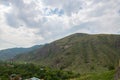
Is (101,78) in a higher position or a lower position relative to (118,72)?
lower

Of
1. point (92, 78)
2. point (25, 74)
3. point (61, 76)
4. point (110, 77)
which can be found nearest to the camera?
point (110, 77)

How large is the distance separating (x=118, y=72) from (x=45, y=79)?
13652 centimetres

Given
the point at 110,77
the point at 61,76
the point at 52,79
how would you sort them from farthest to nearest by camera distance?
the point at 61,76 < the point at 52,79 < the point at 110,77

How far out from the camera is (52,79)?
155m

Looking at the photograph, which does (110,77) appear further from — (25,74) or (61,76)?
(25,74)

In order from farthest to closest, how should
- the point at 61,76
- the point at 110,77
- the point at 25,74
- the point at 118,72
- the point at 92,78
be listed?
the point at 25,74 < the point at 61,76 < the point at 92,78 < the point at 110,77 < the point at 118,72

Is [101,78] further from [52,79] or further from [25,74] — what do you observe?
[25,74]

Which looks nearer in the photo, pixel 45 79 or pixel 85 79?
pixel 85 79

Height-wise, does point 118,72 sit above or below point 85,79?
above

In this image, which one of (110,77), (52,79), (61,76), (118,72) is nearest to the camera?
(118,72)

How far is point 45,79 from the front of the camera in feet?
529

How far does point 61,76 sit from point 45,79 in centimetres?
1315

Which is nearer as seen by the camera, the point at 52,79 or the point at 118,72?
the point at 118,72

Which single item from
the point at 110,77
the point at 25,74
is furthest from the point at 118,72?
the point at 25,74
